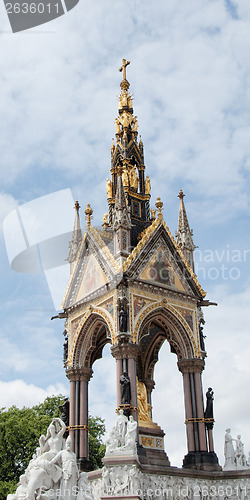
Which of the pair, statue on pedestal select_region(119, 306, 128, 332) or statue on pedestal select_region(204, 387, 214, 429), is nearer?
statue on pedestal select_region(119, 306, 128, 332)

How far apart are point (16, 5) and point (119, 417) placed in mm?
13402

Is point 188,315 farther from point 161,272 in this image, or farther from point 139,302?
point 139,302

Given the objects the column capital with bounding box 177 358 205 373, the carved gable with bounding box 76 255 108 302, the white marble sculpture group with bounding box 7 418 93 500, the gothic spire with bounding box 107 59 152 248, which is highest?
the gothic spire with bounding box 107 59 152 248

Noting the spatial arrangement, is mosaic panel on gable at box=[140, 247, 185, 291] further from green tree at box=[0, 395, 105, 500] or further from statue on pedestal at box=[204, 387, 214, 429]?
green tree at box=[0, 395, 105, 500]

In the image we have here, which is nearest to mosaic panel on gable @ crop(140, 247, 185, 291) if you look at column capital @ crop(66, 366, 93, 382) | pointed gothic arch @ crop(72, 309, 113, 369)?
pointed gothic arch @ crop(72, 309, 113, 369)

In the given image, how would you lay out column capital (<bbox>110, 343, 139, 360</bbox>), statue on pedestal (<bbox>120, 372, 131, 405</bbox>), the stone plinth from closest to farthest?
statue on pedestal (<bbox>120, 372, 131, 405</bbox>), the stone plinth, column capital (<bbox>110, 343, 139, 360</bbox>)

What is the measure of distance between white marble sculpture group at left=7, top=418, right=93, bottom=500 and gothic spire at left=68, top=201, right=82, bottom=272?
12.1 metres

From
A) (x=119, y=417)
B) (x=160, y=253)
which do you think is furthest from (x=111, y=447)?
(x=160, y=253)

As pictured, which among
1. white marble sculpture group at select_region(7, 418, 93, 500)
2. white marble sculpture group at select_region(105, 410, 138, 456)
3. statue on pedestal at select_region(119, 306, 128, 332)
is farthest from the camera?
statue on pedestal at select_region(119, 306, 128, 332)

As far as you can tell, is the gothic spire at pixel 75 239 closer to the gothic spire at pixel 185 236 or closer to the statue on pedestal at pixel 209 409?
the gothic spire at pixel 185 236

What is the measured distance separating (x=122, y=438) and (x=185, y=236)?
417 inches

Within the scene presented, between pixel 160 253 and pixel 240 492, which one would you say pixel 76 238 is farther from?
pixel 240 492

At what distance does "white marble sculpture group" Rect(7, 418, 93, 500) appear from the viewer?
15109 millimetres

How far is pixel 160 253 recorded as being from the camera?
25297mm
